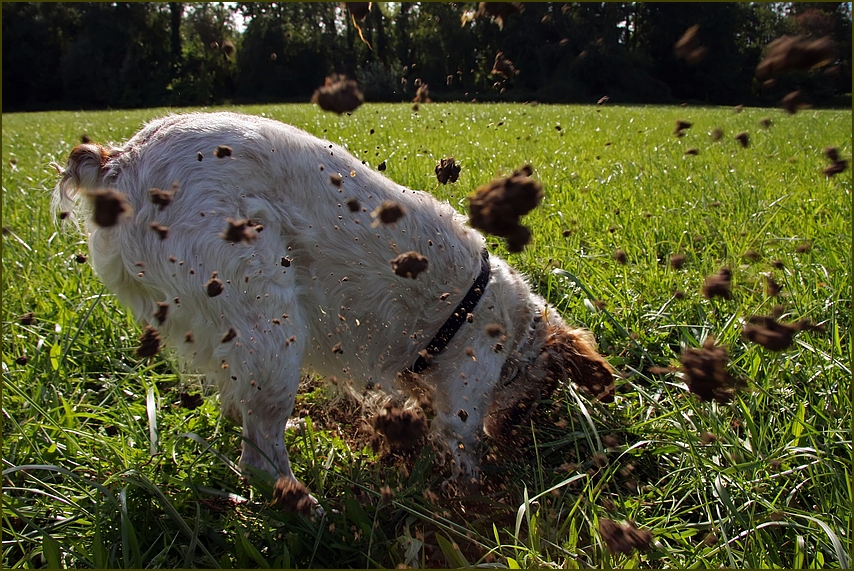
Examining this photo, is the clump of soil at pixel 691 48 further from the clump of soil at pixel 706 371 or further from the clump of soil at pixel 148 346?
the clump of soil at pixel 148 346

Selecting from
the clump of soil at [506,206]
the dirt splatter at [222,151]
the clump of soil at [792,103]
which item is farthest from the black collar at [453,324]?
the clump of soil at [792,103]

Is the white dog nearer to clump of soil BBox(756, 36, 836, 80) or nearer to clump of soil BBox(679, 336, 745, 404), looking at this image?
clump of soil BBox(679, 336, 745, 404)

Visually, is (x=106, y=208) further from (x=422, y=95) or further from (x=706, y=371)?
(x=706, y=371)

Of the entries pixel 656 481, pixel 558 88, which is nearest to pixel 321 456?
pixel 656 481

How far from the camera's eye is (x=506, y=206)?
1.71 metres

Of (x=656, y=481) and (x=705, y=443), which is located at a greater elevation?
(x=705, y=443)

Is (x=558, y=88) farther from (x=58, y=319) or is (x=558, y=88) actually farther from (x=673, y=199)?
(x=58, y=319)

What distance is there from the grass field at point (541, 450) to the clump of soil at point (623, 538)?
10 cm

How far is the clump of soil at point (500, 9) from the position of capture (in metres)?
2.00

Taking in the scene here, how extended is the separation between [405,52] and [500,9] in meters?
9.43

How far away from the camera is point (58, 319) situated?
343 centimetres

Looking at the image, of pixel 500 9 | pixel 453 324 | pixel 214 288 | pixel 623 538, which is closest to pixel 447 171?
pixel 453 324

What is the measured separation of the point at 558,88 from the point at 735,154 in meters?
11.9

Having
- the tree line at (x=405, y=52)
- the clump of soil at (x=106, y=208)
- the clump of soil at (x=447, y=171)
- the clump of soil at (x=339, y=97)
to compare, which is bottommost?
the clump of soil at (x=106, y=208)
